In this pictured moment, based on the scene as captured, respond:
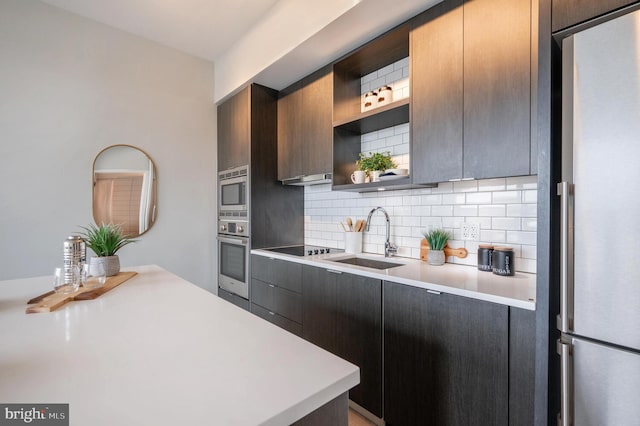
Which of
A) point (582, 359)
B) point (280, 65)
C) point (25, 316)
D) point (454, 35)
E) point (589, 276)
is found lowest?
A: point (582, 359)

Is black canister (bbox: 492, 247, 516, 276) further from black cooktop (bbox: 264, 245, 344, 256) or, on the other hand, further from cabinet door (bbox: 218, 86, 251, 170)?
cabinet door (bbox: 218, 86, 251, 170)

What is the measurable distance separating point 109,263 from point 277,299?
132 cm

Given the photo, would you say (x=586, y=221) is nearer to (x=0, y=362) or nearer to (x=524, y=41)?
(x=524, y=41)

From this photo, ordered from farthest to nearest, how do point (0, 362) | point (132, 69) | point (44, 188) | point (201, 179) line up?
1. point (201, 179)
2. point (132, 69)
3. point (44, 188)
4. point (0, 362)

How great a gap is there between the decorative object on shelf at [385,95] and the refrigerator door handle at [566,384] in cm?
180

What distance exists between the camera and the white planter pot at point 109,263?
5.24 feet

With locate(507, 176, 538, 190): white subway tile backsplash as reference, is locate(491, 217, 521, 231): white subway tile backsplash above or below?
below

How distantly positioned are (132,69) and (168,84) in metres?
0.34

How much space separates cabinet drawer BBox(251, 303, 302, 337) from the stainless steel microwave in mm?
959

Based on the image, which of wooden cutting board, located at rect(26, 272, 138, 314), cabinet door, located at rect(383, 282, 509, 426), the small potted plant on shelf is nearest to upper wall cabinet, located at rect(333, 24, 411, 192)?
the small potted plant on shelf

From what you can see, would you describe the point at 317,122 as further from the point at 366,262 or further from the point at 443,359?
the point at 443,359

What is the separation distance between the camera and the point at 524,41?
1424 millimetres

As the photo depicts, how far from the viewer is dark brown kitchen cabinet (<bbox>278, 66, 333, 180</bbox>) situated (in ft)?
8.25

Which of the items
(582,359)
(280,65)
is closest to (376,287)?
(582,359)
